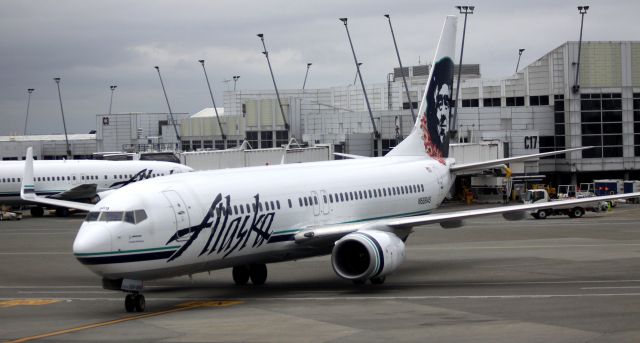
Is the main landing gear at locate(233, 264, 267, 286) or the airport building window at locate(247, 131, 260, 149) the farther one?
the airport building window at locate(247, 131, 260, 149)

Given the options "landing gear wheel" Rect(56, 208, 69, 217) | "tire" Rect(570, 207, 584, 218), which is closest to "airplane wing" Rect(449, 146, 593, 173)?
"tire" Rect(570, 207, 584, 218)

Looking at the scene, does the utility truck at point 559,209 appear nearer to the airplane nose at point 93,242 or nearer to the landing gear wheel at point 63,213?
the landing gear wheel at point 63,213

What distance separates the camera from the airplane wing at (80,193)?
275 feet

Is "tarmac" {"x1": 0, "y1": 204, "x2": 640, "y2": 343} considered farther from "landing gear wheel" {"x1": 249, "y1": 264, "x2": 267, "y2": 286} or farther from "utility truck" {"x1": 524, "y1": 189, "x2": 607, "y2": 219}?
"utility truck" {"x1": 524, "y1": 189, "x2": 607, "y2": 219}

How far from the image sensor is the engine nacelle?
107ft

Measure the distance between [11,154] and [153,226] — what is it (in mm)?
109241

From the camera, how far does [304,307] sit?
3003 cm

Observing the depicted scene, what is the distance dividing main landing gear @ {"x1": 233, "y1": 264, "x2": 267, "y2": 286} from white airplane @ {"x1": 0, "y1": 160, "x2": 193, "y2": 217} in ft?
160

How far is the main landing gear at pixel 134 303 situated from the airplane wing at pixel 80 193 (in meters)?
55.8

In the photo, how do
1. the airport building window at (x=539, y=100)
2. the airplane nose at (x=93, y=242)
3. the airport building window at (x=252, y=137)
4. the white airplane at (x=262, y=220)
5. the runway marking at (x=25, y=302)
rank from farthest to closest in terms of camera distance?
the airport building window at (x=252, y=137)
the airport building window at (x=539, y=100)
the runway marking at (x=25, y=302)
the white airplane at (x=262, y=220)
the airplane nose at (x=93, y=242)

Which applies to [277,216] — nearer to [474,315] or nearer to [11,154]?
[474,315]

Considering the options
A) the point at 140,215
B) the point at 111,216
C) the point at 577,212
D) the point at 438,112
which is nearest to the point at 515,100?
the point at 577,212

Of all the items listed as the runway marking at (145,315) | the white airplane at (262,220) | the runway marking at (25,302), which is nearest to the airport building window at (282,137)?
the white airplane at (262,220)

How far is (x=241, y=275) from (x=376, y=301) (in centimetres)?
678
